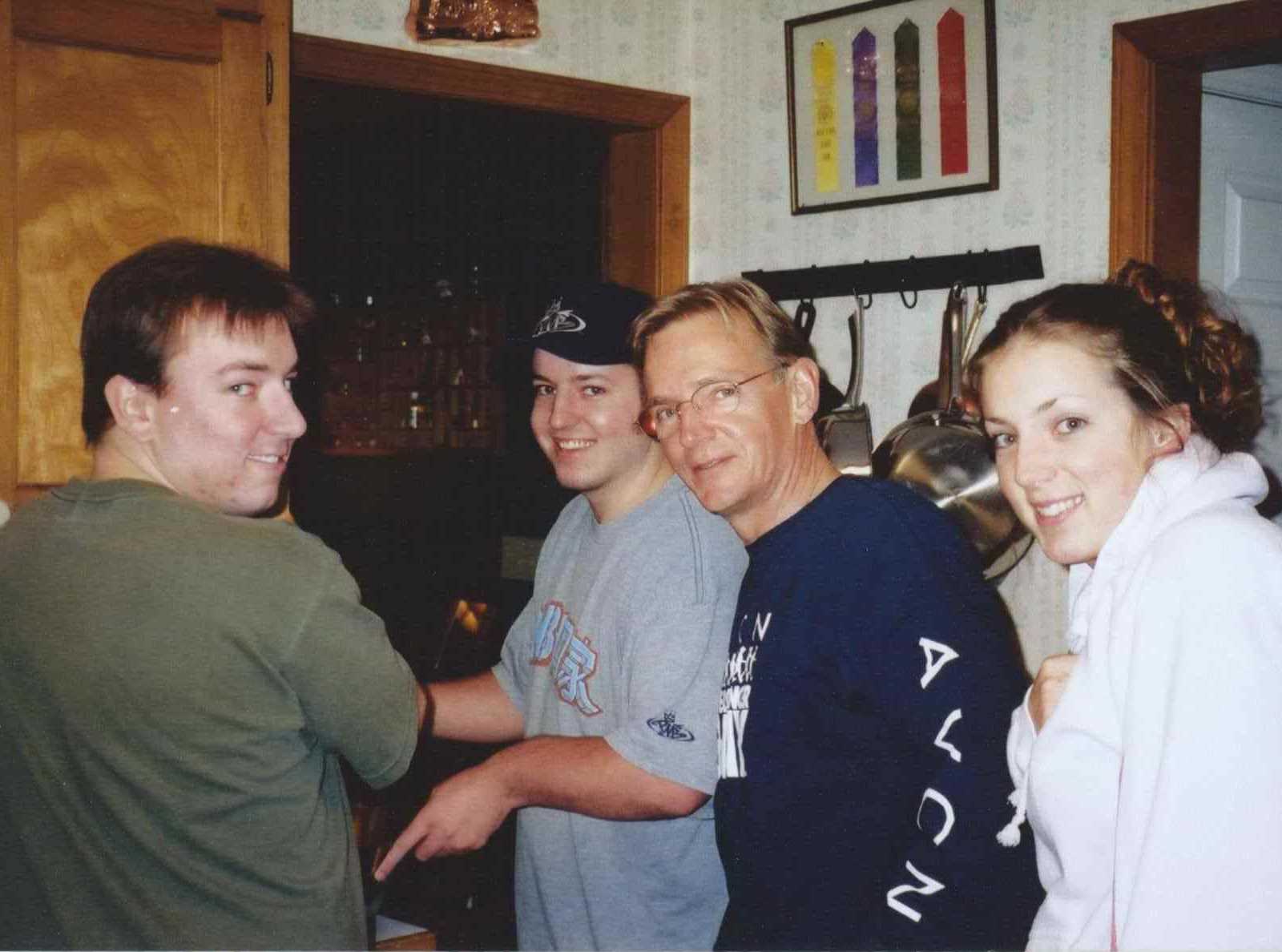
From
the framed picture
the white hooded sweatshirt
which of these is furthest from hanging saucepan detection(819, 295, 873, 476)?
the white hooded sweatshirt

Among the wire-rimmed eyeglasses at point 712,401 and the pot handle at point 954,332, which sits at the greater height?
the pot handle at point 954,332

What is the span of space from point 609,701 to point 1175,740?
788 mm

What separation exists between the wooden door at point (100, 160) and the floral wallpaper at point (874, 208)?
480 mm

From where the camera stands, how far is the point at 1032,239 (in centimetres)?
237

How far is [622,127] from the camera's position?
2.96m

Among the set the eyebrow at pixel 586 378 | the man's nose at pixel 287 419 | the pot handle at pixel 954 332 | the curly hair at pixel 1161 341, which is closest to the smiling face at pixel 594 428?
the eyebrow at pixel 586 378

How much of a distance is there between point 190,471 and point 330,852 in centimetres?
42

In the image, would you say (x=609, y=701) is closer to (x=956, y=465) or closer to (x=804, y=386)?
(x=804, y=386)

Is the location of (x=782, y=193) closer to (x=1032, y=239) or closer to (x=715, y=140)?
(x=715, y=140)

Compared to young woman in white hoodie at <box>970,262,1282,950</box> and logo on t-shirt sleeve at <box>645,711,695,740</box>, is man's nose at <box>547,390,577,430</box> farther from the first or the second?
young woman in white hoodie at <box>970,262,1282,950</box>

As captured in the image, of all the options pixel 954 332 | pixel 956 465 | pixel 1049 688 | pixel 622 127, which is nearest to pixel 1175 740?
pixel 1049 688

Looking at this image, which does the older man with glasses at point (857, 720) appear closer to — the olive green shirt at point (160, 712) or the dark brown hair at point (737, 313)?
the dark brown hair at point (737, 313)

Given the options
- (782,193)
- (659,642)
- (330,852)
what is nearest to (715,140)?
(782,193)

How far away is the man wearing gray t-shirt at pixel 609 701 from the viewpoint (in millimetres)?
1494
